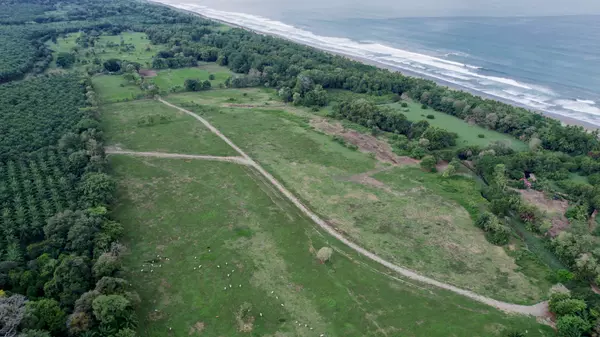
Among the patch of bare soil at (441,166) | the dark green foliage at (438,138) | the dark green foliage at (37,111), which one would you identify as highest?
the dark green foliage at (438,138)

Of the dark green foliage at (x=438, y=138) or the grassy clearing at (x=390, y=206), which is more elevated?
the dark green foliage at (x=438, y=138)

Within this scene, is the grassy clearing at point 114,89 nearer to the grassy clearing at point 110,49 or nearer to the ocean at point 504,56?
the grassy clearing at point 110,49

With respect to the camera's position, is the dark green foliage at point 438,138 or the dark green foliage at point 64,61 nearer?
the dark green foliage at point 438,138

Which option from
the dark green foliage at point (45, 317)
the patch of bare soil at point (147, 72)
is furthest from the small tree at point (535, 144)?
the patch of bare soil at point (147, 72)

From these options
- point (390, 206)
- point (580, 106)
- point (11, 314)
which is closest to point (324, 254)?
point (390, 206)

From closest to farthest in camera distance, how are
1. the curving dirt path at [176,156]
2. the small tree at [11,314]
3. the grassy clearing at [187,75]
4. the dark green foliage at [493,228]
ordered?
1. the small tree at [11,314]
2. the dark green foliage at [493,228]
3. the curving dirt path at [176,156]
4. the grassy clearing at [187,75]

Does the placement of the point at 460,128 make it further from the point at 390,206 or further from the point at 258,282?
the point at 258,282
